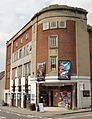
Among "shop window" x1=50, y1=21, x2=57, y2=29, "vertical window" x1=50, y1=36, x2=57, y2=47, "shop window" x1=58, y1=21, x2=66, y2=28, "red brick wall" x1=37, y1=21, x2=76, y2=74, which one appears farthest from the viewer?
"shop window" x1=50, y1=21, x2=57, y2=29

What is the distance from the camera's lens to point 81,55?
4247cm

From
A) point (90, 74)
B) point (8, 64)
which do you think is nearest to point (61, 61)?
point (90, 74)

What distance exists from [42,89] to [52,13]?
35.3ft

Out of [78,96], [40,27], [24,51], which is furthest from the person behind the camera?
[24,51]

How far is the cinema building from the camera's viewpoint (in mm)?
41500

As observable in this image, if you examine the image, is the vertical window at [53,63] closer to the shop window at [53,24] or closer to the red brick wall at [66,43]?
the red brick wall at [66,43]

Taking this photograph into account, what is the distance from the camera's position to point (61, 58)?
Answer: 138 ft

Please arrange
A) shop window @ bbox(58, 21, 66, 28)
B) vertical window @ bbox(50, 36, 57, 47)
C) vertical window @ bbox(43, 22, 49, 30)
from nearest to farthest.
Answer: shop window @ bbox(58, 21, 66, 28), vertical window @ bbox(50, 36, 57, 47), vertical window @ bbox(43, 22, 49, 30)

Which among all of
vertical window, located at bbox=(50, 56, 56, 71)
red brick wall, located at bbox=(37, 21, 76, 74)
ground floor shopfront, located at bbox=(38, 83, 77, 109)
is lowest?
ground floor shopfront, located at bbox=(38, 83, 77, 109)

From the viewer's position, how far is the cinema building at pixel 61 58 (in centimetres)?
4150

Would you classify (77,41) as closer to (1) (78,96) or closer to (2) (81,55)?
(2) (81,55)

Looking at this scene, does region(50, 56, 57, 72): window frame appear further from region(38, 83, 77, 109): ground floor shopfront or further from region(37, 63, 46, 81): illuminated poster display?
region(38, 83, 77, 109): ground floor shopfront

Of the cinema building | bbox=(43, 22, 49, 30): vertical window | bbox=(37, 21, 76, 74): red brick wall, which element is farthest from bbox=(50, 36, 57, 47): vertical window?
bbox=(43, 22, 49, 30): vertical window

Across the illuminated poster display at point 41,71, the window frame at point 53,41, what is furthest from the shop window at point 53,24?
the illuminated poster display at point 41,71
